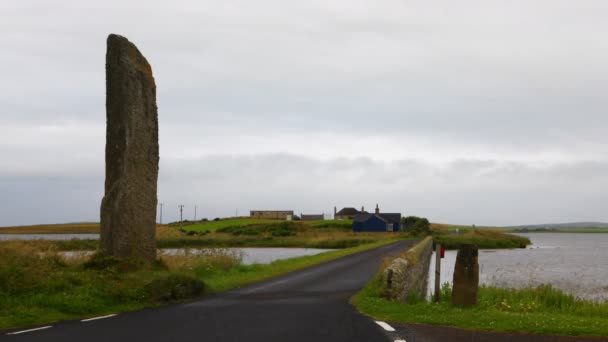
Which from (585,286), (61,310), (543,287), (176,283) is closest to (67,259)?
(176,283)

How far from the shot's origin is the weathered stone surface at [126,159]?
19.0 meters

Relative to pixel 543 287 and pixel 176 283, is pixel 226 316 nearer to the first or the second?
pixel 176 283

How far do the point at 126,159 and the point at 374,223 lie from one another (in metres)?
101

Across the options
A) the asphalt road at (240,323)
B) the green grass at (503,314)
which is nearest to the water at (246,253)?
the asphalt road at (240,323)

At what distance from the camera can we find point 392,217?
124m

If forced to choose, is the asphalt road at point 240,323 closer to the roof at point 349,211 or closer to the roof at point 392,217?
the roof at point 392,217

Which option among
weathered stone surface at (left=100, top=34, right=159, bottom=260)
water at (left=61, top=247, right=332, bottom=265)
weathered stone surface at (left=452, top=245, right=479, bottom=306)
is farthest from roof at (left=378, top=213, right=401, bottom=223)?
weathered stone surface at (left=452, top=245, right=479, bottom=306)

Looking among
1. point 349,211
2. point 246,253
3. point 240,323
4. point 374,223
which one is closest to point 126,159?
point 240,323

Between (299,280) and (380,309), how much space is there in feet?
29.2

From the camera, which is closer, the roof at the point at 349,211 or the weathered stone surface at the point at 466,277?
the weathered stone surface at the point at 466,277

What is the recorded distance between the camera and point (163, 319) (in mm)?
13047

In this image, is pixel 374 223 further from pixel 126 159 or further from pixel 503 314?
pixel 503 314

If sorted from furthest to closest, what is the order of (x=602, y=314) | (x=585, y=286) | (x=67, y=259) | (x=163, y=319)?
(x=585, y=286) → (x=67, y=259) → (x=602, y=314) → (x=163, y=319)

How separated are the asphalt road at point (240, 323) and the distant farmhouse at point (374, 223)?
9881 cm
